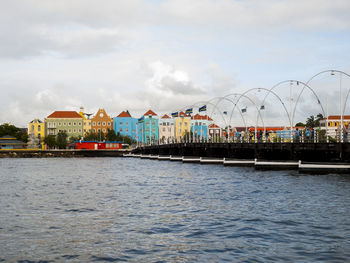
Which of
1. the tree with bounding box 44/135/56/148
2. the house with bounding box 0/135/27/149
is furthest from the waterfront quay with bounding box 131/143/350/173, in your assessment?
the house with bounding box 0/135/27/149

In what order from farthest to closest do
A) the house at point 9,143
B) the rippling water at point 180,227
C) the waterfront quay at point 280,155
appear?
the house at point 9,143
the waterfront quay at point 280,155
the rippling water at point 180,227

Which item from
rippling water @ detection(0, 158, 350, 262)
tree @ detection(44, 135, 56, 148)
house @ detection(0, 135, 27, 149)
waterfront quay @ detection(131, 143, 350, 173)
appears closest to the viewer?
rippling water @ detection(0, 158, 350, 262)

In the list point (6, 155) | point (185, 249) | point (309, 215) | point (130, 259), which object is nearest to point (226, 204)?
point (309, 215)

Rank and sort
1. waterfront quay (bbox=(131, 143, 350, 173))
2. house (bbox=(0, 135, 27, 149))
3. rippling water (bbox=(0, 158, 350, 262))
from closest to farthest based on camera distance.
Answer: rippling water (bbox=(0, 158, 350, 262)) → waterfront quay (bbox=(131, 143, 350, 173)) → house (bbox=(0, 135, 27, 149))

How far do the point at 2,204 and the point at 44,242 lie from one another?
43.5ft

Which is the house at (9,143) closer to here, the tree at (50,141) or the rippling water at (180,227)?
the tree at (50,141)

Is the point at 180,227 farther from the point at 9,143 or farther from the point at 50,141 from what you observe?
the point at 9,143

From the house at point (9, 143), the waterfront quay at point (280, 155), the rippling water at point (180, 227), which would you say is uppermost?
the house at point (9, 143)

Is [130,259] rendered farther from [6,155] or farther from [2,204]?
[6,155]

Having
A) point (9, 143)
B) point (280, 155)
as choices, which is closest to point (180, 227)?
point (280, 155)

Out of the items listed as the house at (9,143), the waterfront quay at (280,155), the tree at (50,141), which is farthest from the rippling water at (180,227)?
the house at (9,143)

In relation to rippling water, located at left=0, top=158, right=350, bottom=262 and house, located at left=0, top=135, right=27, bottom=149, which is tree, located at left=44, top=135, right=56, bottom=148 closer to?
house, located at left=0, top=135, right=27, bottom=149

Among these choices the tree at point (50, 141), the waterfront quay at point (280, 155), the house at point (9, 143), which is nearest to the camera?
the waterfront quay at point (280, 155)

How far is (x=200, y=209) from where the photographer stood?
26594mm
